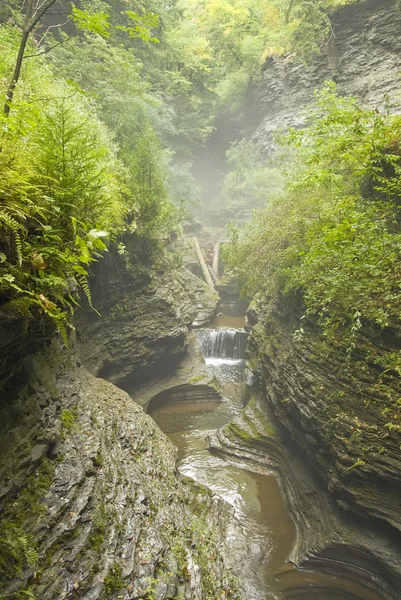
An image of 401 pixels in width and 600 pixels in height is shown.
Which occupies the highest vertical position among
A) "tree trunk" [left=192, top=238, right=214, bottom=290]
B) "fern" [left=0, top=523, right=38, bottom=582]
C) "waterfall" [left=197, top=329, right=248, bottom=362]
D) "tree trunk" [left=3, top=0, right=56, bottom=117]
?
"tree trunk" [left=3, top=0, right=56, bottom=117]

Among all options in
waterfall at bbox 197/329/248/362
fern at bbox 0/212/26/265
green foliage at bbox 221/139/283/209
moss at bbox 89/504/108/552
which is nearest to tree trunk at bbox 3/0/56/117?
fern at bbox 0/212/26/265

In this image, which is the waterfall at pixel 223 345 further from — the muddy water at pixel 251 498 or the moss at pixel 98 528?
the moss at pixel 98 528

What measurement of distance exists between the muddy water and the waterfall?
1.66 metres

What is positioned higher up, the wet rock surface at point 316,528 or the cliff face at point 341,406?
the cliff face at point 341,406

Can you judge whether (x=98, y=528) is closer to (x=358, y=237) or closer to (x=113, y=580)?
(x=113, y=580)

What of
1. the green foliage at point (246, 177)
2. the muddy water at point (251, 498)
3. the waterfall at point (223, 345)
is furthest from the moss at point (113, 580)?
the green foliage at point (246, 177)

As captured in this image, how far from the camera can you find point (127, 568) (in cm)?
325

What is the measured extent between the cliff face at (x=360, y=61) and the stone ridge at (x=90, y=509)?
15640mm

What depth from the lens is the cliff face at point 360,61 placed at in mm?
15953

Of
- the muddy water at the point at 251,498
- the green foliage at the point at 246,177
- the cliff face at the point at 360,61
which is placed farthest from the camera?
the green foliage at the point at 246,177

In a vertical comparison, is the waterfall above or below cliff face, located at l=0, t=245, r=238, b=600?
below

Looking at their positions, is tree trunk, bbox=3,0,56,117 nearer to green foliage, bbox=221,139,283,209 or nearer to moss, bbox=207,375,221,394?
moss, bbox=207,375,221,394

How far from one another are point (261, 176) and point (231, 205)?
372 cm

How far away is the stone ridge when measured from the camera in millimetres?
2918
